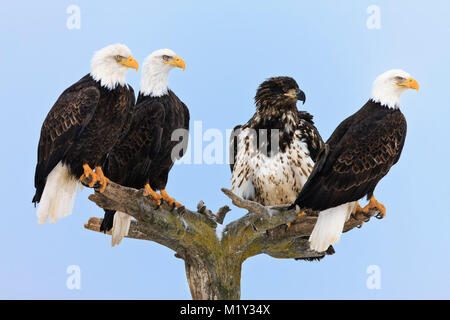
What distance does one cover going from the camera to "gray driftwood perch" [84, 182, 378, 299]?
759 cm

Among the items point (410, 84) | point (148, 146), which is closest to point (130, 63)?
point (148, 146)

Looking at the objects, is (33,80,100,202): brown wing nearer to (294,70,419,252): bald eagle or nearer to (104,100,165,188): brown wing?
(104,100,165,188): brown wing

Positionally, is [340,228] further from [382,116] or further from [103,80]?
[103,80]

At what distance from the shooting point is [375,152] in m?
7.25

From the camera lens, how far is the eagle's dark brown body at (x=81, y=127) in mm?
7219

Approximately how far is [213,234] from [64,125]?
93.0 inches

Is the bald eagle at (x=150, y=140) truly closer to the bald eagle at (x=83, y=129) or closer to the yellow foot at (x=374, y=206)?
the bald eagle at (x=83, y=129)

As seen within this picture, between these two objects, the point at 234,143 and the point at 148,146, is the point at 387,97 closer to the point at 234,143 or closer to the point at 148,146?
the point at 234,143

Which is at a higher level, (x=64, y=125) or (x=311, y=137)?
(x=311, y=137)

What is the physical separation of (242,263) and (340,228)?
1.91 meters

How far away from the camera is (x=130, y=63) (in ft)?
24.3

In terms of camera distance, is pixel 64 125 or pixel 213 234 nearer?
pixel 64 125

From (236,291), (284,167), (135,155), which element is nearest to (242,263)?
(236,291)

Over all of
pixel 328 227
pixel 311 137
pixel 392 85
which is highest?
pixel 392 85
